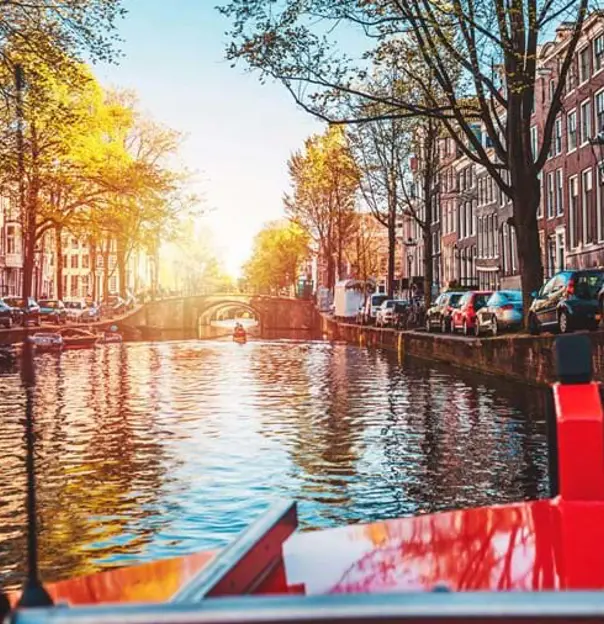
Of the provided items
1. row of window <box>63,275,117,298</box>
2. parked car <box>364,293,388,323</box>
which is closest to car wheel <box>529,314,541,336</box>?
parked car <box>364,293,388,323</box>

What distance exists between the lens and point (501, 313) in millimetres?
26625

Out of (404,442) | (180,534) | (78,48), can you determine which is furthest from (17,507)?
(78,48)

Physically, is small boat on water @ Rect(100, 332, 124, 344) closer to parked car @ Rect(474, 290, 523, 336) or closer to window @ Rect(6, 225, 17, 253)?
parked car @ Rect(474, 290, 523, 336)

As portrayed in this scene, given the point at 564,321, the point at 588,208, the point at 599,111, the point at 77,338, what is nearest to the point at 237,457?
the point at 564,321

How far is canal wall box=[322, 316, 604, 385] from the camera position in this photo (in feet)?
62.6

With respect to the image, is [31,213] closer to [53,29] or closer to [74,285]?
[53,29]

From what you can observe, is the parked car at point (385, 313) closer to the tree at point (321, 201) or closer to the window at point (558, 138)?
the tree at point (321, 201)

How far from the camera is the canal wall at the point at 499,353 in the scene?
62.6 ft

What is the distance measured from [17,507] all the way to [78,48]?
14433mm

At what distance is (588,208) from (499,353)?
660 inches

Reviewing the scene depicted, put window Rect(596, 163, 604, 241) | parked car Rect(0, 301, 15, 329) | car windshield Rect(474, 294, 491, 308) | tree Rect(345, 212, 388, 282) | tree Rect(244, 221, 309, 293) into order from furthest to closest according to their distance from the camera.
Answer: tree Rect(244, 221, 309, 293) < tree Rect(345, 212, 388, 282) < parked car Rect(0, 301, 15, 329) < window Rect(596, 163, 604, 241) < car windshield Rect(474, 294, 491, 308)

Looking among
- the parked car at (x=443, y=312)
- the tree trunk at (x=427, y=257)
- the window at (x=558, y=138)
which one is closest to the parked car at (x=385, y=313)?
the tree trunk at (x=427, y=257)

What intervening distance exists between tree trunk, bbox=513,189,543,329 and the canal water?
217 cm

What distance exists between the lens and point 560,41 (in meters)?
40.7
